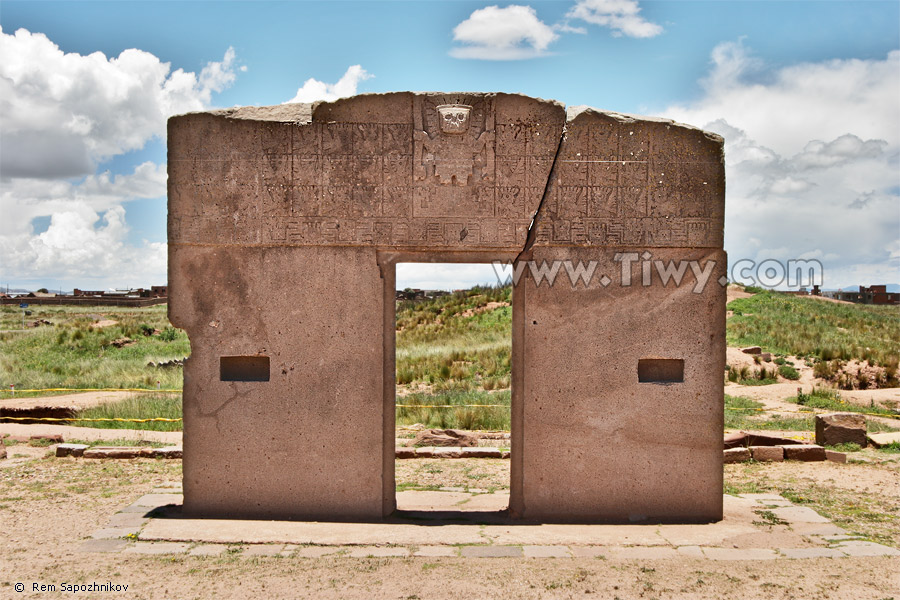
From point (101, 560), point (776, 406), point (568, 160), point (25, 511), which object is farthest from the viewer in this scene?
point (776, 406)

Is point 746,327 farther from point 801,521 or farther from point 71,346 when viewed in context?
point 71,346

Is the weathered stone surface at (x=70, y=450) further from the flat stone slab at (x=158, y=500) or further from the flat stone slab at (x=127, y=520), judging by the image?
the flat stone slab at (x=127, y=520)

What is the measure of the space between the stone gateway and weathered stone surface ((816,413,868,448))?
440 centimetres

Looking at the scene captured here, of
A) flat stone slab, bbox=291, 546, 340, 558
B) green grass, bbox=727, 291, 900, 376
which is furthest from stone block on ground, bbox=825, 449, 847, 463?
green grass, bbox=727, 291, 900, 376

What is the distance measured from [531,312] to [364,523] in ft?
6.67

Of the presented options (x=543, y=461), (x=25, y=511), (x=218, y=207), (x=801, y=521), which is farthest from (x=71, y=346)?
(x=801, y=521)

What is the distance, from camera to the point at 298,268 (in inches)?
214

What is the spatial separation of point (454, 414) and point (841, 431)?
5.15 metres

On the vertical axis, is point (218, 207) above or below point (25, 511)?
above

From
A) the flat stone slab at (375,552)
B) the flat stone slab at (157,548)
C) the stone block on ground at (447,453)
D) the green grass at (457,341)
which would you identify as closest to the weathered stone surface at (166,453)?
the stone block on ground at (447,453)

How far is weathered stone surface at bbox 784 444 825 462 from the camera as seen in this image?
331 inches

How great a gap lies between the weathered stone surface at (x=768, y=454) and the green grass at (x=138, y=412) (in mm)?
7568

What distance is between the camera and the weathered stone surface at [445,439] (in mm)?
8945

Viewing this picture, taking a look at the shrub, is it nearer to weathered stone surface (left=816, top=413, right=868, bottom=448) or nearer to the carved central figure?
weathered stone surface (left=816, top=413, right=868, bottom=448)
